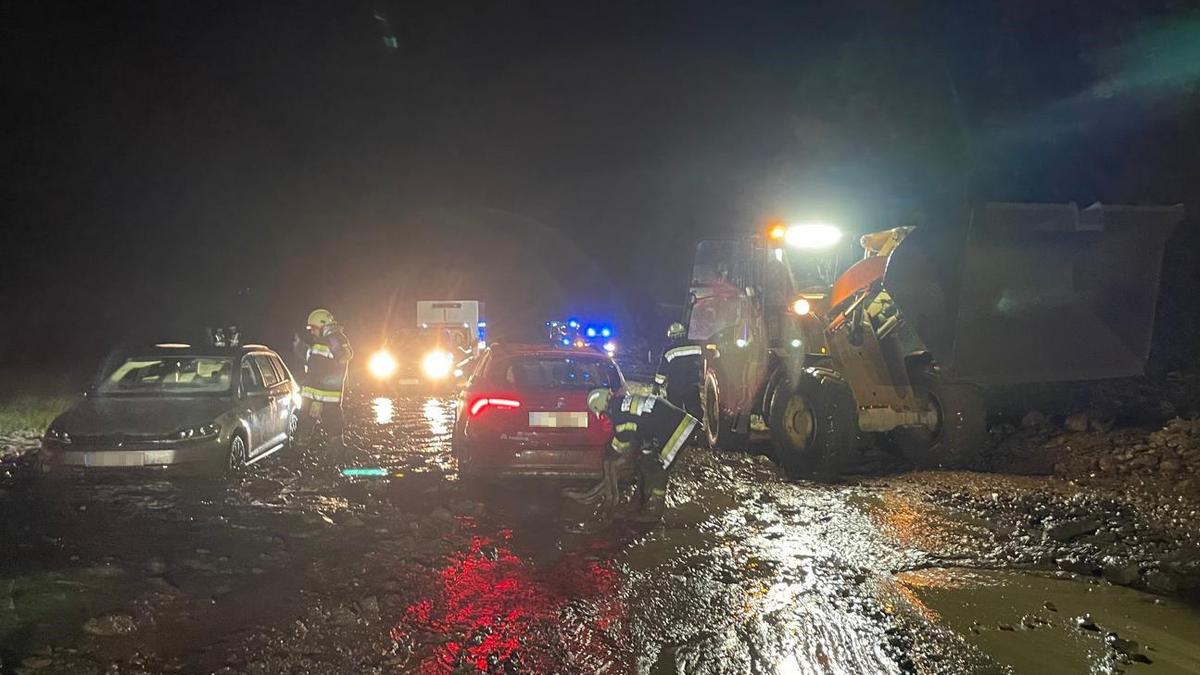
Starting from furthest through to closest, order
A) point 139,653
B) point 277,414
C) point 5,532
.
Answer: point 277,414 < point 5,532 < point 139,653

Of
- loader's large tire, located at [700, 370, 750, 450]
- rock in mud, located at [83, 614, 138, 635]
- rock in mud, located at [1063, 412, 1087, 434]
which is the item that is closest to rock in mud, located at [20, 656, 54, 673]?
rock in mud, located at [83, 614, 138, 635]

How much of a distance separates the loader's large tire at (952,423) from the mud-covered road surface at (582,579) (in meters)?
0.66

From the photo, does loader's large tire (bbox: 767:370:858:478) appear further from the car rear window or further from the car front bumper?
the car front bumper

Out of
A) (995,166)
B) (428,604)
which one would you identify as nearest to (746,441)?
(428,604)

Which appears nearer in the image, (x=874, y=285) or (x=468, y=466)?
(x=468, y=466)

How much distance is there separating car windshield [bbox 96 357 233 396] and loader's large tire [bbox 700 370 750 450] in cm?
625

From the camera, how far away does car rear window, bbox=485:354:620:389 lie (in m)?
8.01

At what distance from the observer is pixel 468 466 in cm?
776

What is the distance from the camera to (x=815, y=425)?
30.2ft

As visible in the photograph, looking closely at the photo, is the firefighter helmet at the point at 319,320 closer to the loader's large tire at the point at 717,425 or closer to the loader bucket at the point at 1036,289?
the loader's large tire at the point at 717,425

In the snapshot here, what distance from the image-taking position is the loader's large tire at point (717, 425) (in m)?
11.2

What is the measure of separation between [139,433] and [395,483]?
2.51m

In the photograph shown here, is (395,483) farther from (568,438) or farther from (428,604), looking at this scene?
(428,604)

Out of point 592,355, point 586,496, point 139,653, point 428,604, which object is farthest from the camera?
point 592,355
